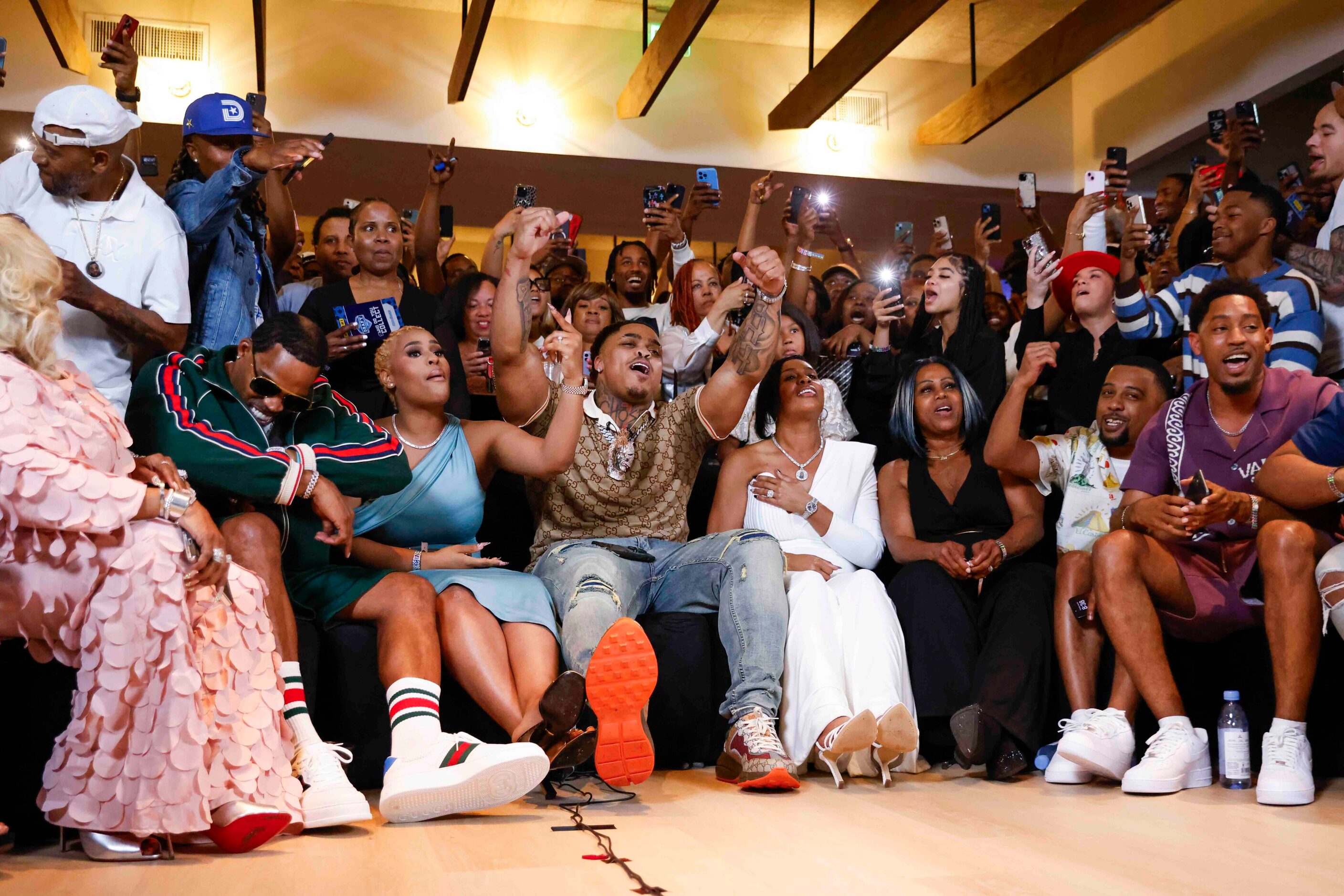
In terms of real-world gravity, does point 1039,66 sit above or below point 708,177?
above

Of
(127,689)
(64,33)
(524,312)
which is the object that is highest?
(64,33)

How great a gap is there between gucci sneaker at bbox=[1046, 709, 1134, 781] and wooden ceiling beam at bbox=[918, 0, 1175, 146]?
4.02m

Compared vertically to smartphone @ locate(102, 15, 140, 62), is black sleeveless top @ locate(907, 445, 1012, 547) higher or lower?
lower

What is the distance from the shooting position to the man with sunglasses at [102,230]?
2615 millimetres

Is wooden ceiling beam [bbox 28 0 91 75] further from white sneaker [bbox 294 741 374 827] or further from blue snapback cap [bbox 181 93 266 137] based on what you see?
white sneaker [bbox 294 741 374 827]

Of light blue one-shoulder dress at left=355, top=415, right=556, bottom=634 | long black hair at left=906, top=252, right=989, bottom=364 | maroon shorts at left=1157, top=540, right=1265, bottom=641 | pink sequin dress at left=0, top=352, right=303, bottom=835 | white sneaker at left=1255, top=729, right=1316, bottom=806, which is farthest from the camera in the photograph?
long black hair at left=906, top=252, right=989, bottom=364

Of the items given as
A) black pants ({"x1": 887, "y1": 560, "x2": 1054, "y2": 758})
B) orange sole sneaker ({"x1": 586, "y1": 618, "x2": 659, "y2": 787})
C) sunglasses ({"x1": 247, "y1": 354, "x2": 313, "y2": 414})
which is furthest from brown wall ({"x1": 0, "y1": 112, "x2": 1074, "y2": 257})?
orange sole sneaker ({"x1": 586, "y1": 618, "x2": 659, "y2": 787})

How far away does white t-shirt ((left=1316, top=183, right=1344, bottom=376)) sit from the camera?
322 centimetres

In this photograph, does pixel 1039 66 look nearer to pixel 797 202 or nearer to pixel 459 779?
pixel 797 202

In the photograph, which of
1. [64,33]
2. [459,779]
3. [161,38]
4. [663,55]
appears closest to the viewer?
[459,779]

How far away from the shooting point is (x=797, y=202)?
419cm

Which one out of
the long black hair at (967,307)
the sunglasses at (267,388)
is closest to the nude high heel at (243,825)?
the sunglasses at (267,388)

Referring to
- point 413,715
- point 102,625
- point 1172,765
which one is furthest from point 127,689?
point 1172,765

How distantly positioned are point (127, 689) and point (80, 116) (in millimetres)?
1438
